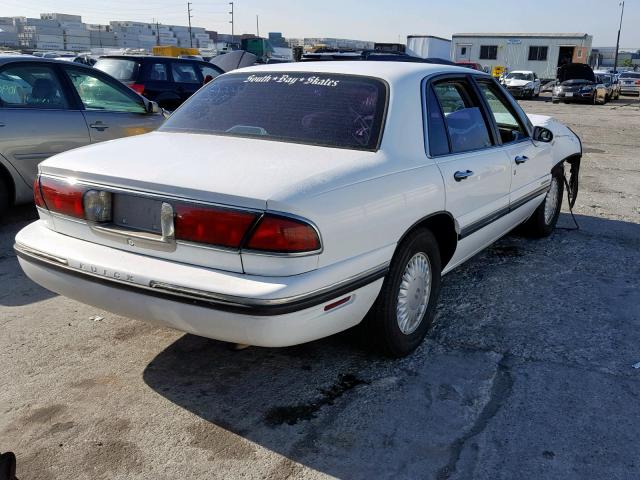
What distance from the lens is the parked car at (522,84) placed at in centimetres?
3216

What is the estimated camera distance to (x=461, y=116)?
4.00m

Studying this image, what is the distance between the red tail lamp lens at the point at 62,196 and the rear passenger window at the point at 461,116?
2101mm

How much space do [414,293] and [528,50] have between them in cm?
4486

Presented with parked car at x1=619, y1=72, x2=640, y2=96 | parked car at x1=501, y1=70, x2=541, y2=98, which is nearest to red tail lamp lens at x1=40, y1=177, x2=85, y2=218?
parked car at x1=501, y1=70, x2=541, y2=98

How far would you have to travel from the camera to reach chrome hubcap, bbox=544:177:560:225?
5789 mm

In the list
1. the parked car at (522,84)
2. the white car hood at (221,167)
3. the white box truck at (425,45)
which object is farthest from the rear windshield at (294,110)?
the white box truck at (425,45)

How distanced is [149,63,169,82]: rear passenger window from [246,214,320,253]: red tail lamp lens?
10736mm

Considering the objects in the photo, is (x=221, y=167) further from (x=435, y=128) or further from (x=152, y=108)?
(x=152, y=108)

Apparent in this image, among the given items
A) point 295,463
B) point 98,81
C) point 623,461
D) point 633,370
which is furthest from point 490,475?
point 98,81

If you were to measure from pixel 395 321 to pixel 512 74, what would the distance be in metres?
33.7

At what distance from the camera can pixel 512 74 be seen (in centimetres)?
3397

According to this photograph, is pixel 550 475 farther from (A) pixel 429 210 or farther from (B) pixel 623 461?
(A) pixel 429 210

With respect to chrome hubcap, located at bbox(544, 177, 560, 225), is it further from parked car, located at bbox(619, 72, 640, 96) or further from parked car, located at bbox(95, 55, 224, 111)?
parked car, located at bbox(619, 72, 640, 96)

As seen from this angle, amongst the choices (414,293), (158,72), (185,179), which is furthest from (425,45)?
(185,179)
